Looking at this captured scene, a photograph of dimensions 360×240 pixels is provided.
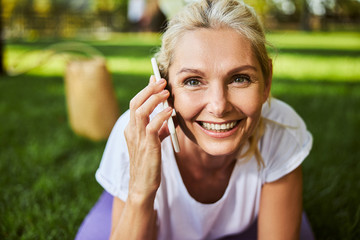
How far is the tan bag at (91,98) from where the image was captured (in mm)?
3787

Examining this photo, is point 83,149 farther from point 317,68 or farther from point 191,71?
point 317,68

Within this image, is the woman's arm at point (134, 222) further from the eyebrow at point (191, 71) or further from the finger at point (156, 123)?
the eyebrow at point (191, 71)

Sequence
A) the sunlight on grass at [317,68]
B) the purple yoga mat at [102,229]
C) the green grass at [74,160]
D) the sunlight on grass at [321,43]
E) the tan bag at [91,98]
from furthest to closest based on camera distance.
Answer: the sunlight on grass at [321,43]
the sunlight on grass at [317,68]
the tan bag at [91,98]
the green grass at [74,160]
the purple yoga mat at [102,229]

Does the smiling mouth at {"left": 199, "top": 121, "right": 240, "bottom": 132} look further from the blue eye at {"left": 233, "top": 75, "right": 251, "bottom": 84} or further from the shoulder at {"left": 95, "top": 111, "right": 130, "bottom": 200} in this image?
the shoulder at {"left": 95, "top": 111, "right": 130, "bottom": 200}

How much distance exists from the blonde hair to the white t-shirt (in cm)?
33

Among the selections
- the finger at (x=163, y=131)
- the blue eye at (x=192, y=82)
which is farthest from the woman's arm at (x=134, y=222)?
the blue eye at (x=192, y=82)

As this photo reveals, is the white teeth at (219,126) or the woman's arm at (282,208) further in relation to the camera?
the woman's arm at (282,208)

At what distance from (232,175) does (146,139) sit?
1.77 feet

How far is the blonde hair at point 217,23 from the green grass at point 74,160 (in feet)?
0.60

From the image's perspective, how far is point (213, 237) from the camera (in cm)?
203

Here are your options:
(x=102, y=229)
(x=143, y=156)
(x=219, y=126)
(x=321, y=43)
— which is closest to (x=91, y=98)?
(x=102, y=229)

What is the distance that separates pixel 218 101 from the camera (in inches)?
54.6

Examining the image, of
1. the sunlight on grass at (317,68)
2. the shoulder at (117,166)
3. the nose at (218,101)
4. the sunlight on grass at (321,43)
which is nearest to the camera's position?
the nose at (218,101)

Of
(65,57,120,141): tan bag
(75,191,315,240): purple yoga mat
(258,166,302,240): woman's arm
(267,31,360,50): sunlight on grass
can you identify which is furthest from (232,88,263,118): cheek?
(267,31,360,50): sunlight on grass
